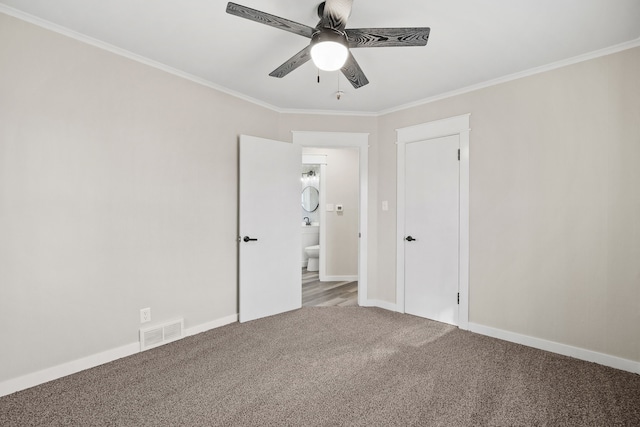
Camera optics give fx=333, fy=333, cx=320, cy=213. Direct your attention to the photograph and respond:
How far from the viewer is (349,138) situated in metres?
4.11

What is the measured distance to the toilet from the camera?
20.8ft

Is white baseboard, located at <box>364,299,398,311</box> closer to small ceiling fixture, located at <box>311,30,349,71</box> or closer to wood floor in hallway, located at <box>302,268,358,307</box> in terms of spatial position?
wood floor in hallway, located at <box>302,268,358,307</box>

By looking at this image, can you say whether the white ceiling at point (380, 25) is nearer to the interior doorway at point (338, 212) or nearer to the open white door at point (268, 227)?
the open white door at point (268, 227)

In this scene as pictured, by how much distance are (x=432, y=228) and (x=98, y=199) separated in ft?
10.2

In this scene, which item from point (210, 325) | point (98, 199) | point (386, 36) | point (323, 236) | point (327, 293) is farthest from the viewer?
point (323, 236)

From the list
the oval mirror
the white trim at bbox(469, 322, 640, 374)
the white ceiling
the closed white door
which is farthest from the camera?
the oval mirror

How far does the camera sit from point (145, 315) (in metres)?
2.79

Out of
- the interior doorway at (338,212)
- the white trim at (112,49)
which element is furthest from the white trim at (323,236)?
the white trim at (112,49)

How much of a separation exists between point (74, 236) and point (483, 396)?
297 centimetres

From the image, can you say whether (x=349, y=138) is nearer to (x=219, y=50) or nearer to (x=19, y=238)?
(x=219, y=50)

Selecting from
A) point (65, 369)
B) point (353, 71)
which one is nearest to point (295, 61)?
point (353, 71)

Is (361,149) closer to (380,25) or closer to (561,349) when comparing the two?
(380,25)

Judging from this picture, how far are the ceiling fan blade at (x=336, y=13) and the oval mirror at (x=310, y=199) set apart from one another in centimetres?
562

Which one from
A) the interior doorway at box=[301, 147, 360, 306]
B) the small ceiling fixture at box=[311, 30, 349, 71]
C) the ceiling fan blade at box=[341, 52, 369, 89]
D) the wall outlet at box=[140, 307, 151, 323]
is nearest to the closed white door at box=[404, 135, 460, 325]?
the ceiling fan blade at box=[341, 52, 369, 89]
